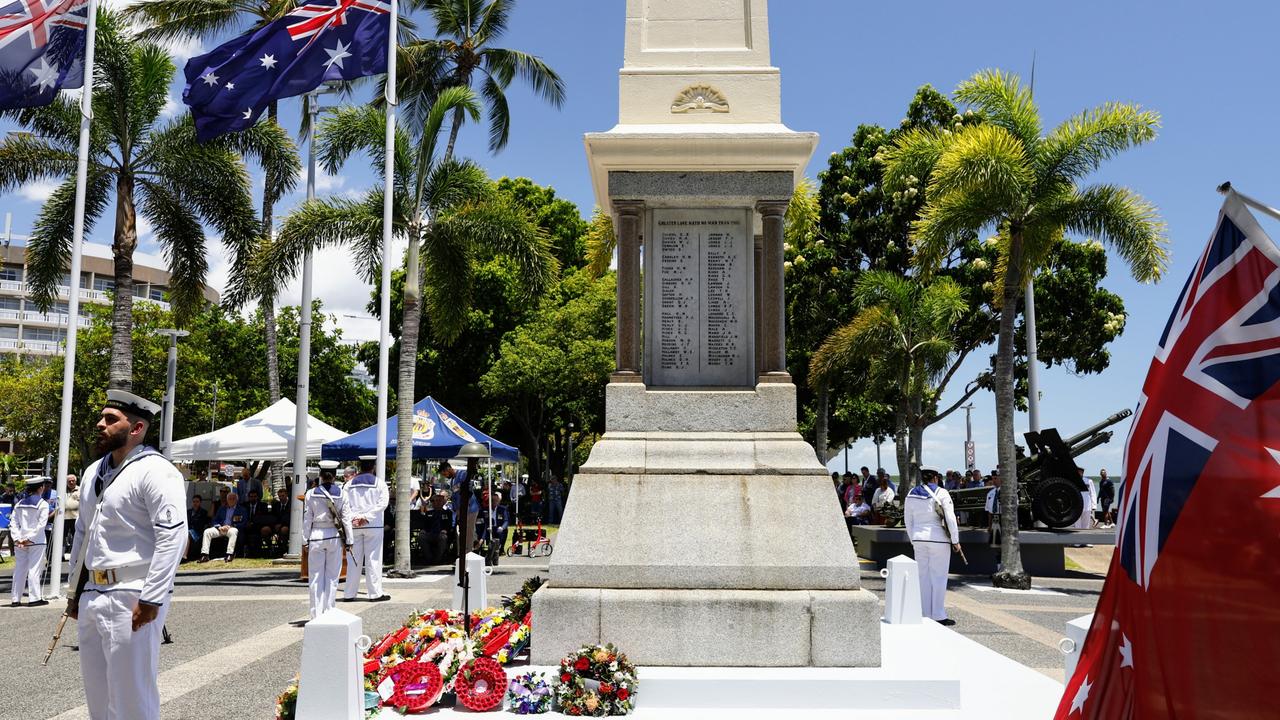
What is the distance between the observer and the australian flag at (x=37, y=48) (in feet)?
49.4

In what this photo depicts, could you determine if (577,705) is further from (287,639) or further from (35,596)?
(35,596)

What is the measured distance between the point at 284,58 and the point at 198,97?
1.58 metres

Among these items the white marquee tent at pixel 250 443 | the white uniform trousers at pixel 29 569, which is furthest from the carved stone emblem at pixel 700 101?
the white marquee tent at pixel 250 443

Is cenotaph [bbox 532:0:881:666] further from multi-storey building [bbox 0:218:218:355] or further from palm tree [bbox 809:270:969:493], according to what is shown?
multi-storey building [bbox 0:218:218:355]

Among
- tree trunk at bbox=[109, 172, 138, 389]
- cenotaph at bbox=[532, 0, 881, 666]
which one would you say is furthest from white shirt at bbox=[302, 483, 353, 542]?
tree trunk at bbox=[109, 172, 138, 389]

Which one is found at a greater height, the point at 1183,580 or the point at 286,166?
the point at 286,166

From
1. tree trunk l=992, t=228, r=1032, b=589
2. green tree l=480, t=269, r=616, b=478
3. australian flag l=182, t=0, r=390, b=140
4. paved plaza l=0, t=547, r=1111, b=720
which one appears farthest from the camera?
green tree l=480, t=269, r=616, b=478

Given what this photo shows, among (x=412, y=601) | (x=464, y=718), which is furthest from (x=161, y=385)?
(x=464, y=718)

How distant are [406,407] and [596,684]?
12.6 meters

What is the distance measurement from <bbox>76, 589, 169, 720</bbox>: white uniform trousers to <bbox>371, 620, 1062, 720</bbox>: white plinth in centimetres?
151

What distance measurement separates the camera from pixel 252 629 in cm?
1174

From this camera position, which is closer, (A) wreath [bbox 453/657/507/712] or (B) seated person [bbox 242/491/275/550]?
(A) wreath [bbox 453/657/507/712]

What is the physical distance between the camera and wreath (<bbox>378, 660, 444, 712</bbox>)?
606cm

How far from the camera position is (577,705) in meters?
5.95
